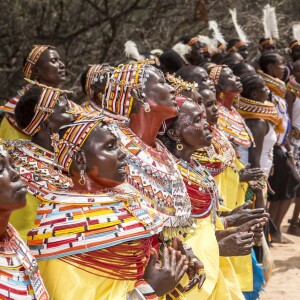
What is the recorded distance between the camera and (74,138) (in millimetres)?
3168

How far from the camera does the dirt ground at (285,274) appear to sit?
6547 mm

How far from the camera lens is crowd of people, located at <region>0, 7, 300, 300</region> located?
2.99m

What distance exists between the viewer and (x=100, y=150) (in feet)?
10.3

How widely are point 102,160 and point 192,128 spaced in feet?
4.20

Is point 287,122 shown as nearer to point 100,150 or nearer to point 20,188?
point 100,150

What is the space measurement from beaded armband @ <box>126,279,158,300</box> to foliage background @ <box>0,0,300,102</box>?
23.2 ft

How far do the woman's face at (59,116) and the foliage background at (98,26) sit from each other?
5494 millimetres

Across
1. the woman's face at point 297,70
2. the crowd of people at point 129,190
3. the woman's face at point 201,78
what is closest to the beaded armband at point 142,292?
the crowd of people at point 129,190

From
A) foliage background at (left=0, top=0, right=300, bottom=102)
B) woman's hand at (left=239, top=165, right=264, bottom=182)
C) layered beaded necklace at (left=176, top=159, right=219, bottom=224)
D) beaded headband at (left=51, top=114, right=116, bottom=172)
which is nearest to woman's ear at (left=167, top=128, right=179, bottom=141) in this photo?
layered beaded necklace at (left=176, top=159, right=219, bottom=224)

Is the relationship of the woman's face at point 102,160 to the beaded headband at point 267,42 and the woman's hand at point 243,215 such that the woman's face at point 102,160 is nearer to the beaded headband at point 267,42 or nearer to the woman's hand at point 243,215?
the woman's hand at point 243,215

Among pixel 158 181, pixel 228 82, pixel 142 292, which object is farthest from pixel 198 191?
pixel 228 82

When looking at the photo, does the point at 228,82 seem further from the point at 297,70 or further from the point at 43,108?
the point at 297,70

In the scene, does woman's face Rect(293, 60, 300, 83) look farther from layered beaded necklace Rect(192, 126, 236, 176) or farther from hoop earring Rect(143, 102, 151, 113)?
hoop earring Rect(143, 102, 151, 113)

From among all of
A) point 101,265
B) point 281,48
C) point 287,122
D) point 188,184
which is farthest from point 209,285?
point 281,48
